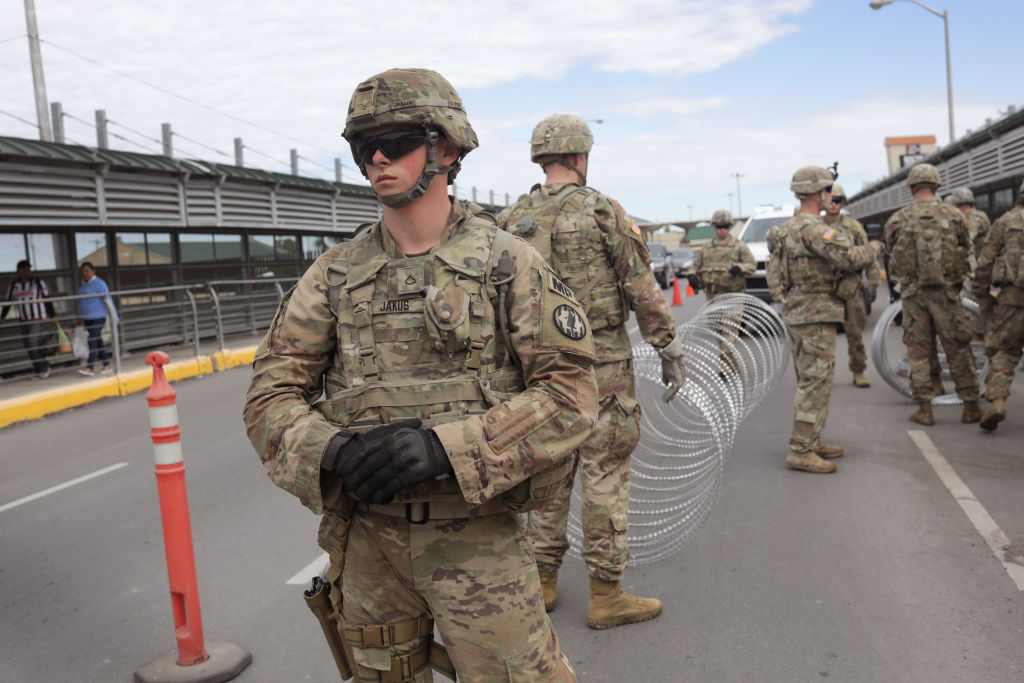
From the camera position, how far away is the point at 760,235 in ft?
61.8

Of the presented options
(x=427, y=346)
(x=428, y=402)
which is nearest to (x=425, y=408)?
(x=428, y=402)

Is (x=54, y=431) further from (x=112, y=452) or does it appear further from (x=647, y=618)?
(x=647, y=618)

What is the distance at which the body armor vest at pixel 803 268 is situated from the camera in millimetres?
7508

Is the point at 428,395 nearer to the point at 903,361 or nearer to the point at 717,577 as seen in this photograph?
the point at 717,577

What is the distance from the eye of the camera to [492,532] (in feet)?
8.05

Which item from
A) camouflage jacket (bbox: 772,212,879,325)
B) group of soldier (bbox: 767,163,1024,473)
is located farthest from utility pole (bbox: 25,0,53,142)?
camouflage jacket (bbox: 772,212,879,325)

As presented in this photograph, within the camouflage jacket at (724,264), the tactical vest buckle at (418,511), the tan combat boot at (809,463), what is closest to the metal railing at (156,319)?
the camouflage jacket at (724,264)

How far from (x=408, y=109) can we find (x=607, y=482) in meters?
2.44

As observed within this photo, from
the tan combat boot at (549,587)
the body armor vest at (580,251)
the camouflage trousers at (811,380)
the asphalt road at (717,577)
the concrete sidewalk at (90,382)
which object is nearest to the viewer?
the asphalt road at (717,577)

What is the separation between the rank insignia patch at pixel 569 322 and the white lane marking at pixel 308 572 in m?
3.15

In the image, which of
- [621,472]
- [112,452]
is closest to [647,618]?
[621,472]

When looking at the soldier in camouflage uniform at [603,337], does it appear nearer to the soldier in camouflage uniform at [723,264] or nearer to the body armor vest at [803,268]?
the body armor vest at [803,268]

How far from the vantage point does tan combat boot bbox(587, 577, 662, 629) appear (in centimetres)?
438

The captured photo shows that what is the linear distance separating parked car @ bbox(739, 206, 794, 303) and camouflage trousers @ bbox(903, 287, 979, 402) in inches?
328
